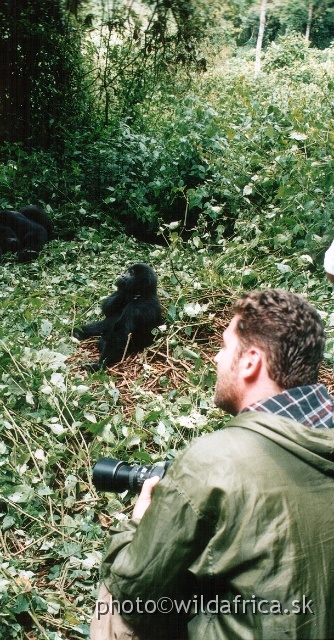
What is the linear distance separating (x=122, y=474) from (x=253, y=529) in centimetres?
68

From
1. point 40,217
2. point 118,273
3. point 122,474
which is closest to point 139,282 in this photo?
point 118,273

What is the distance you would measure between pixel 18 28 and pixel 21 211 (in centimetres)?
302

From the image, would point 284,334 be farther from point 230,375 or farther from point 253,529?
point 253,529

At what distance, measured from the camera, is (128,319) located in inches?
138

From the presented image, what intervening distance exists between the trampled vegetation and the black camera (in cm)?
47

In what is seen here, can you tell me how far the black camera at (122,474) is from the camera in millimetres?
1616

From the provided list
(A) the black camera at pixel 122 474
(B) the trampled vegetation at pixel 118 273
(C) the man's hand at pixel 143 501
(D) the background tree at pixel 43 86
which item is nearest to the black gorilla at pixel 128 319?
(B) the trampled vegetation at pixel 118 273

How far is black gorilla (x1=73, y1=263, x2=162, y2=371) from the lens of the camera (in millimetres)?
3479

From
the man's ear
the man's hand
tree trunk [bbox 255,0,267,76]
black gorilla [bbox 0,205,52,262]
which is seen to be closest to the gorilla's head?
black gorilla [bbox 0,205,52,262]

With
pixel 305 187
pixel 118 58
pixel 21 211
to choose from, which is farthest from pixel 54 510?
pixel 118 58

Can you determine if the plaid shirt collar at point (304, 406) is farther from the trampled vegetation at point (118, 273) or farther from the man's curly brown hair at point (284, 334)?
the trampled vegetation at point (118, 273)

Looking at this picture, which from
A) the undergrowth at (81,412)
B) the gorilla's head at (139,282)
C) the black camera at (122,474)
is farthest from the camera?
the gorilla's head at (139,282)

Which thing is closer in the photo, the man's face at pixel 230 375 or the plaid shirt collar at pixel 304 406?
the plaid shirt collar at pixel 304 406

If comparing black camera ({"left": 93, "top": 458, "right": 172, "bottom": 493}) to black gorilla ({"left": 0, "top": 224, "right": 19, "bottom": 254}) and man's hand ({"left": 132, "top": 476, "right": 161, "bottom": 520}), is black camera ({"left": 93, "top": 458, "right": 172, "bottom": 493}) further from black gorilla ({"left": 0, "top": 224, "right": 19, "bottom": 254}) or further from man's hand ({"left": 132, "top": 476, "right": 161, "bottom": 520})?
black gorilla ({"left": 0, "top": 224, "right": 19, "bottom": 254})
